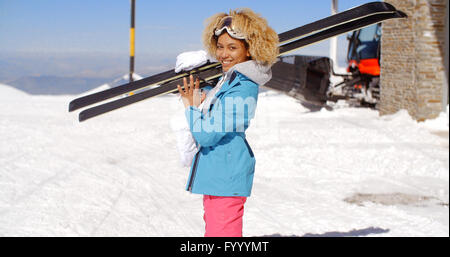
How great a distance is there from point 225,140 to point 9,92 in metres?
13.8

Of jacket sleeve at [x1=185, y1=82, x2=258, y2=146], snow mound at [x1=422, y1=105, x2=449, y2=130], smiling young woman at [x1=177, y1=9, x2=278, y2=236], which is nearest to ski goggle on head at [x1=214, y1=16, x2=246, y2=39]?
smiling young woman at [x1=177, y1=9, x2=278, y2=236]

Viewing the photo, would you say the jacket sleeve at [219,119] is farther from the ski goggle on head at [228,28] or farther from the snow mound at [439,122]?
the snow mound at [439,122]

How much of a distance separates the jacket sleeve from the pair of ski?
16 centimetres

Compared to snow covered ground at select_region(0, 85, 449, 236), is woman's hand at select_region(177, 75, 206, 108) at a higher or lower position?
higher

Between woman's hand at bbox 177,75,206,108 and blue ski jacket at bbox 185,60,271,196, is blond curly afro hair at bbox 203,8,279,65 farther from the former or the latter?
woman's hand at bbox 177,75,206,108

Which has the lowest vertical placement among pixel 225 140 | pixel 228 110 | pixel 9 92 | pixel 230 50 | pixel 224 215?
pixel 224 215

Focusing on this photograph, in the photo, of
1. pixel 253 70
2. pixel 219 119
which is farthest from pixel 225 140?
pixel 253 70

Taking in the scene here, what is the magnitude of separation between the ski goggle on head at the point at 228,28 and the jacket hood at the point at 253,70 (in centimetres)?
11

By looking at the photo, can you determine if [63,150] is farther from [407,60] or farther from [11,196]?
[407,60]

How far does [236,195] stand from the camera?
6.23ft

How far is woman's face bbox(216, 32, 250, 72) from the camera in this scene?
6.02ft

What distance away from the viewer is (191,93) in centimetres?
181

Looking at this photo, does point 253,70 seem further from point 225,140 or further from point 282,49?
point 225,140

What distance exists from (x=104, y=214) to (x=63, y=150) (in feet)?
9.33
